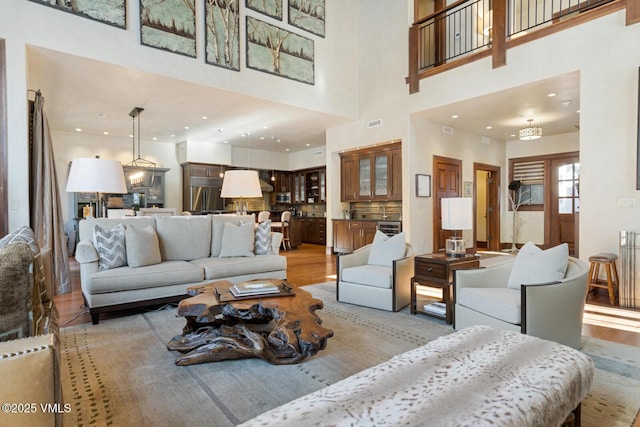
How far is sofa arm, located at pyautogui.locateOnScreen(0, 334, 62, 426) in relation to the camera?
0.93 metres

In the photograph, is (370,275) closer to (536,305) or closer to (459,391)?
(536,305)

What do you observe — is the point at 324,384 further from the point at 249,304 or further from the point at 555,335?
the point at 555,335

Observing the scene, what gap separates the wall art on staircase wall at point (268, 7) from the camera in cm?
590

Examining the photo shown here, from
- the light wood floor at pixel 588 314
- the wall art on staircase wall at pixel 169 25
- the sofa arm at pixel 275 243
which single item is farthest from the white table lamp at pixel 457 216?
the wall art on staircase wall at pixel 169 25

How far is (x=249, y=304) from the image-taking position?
2402 millimetres

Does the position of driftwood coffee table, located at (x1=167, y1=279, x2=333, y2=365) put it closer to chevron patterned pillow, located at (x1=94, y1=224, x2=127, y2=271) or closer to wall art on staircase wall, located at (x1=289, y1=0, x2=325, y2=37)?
chevron patterned pillow, located at (x1=94, y1=224, x2=127, y2=271)

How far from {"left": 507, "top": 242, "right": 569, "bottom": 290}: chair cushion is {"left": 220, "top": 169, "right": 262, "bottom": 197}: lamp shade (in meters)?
3.15

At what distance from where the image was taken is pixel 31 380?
3.17ft

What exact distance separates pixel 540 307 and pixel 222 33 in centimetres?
570

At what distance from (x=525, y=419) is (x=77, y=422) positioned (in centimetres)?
202

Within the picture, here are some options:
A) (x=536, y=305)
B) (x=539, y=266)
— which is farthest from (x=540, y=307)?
(x=539, y=266)

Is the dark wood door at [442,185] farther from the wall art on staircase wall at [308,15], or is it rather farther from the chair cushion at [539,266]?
the chair cushion at [539,266]

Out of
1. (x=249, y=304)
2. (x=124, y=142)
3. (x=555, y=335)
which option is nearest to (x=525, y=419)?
(x=555, y=335)

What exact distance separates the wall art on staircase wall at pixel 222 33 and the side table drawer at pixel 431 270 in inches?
172
